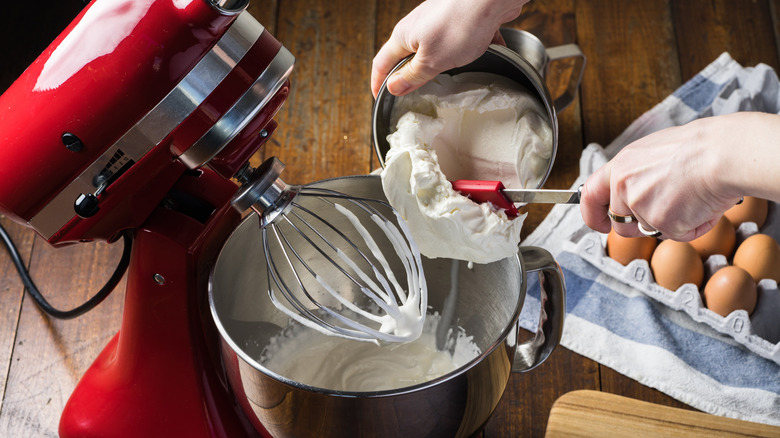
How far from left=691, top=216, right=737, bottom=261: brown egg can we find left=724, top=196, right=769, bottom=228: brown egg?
3 cm

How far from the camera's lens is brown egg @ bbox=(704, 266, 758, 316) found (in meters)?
0.83

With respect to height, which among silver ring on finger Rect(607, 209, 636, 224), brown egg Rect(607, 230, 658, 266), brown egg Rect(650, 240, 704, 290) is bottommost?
brown egg Rect(650, 240, 704, 290)

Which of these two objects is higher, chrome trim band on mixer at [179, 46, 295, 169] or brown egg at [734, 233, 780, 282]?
chrome trim band on mixer at [179, 46, 295, 169]

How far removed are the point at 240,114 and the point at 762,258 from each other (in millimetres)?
638

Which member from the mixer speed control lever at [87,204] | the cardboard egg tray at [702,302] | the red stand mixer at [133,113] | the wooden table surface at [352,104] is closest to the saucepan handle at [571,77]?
the wooden table surface at [352,104]

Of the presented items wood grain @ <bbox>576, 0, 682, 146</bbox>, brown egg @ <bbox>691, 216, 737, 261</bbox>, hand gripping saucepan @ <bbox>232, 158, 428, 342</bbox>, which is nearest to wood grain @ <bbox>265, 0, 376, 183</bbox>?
hand gripping saucepan @ <bbox>232, 158, 428, 342</bbox>

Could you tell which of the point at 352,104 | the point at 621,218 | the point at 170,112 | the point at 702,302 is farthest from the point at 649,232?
the point at 352,104

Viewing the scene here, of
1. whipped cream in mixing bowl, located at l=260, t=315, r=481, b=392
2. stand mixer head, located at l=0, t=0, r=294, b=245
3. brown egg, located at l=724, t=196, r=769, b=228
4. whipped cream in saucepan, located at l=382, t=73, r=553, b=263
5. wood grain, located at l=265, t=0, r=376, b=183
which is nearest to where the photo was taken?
stand mixer head, located at l=0, t=0, r=294, b=245

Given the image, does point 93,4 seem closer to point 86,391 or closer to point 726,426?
point 86,391

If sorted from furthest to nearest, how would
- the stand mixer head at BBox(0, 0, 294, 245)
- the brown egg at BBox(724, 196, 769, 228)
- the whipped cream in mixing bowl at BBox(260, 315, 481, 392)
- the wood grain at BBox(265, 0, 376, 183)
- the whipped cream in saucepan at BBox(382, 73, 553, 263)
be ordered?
the wood grain at BBox(265, 0, 376, 183)
the brown egg at BBox(724, 196, 769, 228)
the whipped cream in mixing bowl at BBox(260, 315, 481, 392)
the whipped cream in saucepan at BBox(382, 73, 553, 263)
the stand mixer head at BBox(0, 0, 294, 245)

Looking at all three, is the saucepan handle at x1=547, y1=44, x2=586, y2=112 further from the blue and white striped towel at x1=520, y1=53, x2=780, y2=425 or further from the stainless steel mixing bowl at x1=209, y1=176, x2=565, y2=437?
the stainless steel mixing bowl at x1=209, y1=176, x2=565, y2=437

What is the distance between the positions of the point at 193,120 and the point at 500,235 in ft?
0.88

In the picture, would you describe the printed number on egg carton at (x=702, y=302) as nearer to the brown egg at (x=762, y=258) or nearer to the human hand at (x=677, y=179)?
the brown egg at (x=762, y=258)

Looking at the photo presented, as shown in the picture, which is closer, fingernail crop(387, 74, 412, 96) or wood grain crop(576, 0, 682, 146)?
fingernail crop(387, 74, 412, 96)
